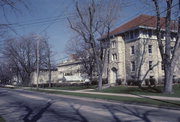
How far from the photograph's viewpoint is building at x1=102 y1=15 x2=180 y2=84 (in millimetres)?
39781

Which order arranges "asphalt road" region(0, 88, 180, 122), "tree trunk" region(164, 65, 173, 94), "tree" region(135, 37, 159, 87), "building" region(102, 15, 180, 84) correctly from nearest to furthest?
1. "asphalt road" region(0, 88, 180, 122)
2. "tree trunk" region(164, 65, 173, 94)
3. "tree" region(135, 37, 159, 87)
4. "building" region(102, 15, 180, 84)

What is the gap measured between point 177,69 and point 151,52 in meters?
6.04

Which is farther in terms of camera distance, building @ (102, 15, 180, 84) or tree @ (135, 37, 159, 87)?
building @ (102, 15, 180, 84)

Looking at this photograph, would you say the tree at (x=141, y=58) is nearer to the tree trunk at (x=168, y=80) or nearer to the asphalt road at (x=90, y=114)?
the tree trunk at (x=168, y=80)

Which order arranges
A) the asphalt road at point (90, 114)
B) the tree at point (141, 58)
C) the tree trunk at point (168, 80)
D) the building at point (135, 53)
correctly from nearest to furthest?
the asphalt road at point (90, 114), the tree trunk at point (168, 80), the tree at point (141, 58), the building at point (135, 53)

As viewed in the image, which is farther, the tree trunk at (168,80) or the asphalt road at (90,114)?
the tree trunk at (168,80)

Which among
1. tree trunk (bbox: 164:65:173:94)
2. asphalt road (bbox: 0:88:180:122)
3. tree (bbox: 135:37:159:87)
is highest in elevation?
tree (bbox: 135:37:159:87)

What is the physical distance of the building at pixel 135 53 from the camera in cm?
3978

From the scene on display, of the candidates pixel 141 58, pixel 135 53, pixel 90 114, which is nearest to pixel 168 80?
pixel 90 114

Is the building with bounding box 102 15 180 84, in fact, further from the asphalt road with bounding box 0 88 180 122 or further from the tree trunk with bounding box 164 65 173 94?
the asphalt road with bounding box 0 88 180 122

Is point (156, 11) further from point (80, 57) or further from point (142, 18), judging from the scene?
point (80, 57)

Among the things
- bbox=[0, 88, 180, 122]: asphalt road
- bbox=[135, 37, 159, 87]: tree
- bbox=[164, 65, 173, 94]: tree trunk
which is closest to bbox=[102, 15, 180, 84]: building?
bbox=[135, 37, 159, 87]: tree

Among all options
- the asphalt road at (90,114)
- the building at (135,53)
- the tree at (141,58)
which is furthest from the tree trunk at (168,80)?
the tree at (141,58)

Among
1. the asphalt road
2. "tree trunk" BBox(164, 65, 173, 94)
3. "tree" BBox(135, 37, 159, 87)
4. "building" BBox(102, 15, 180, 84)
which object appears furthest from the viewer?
"building" BBox(102, 15, 180, 84)
